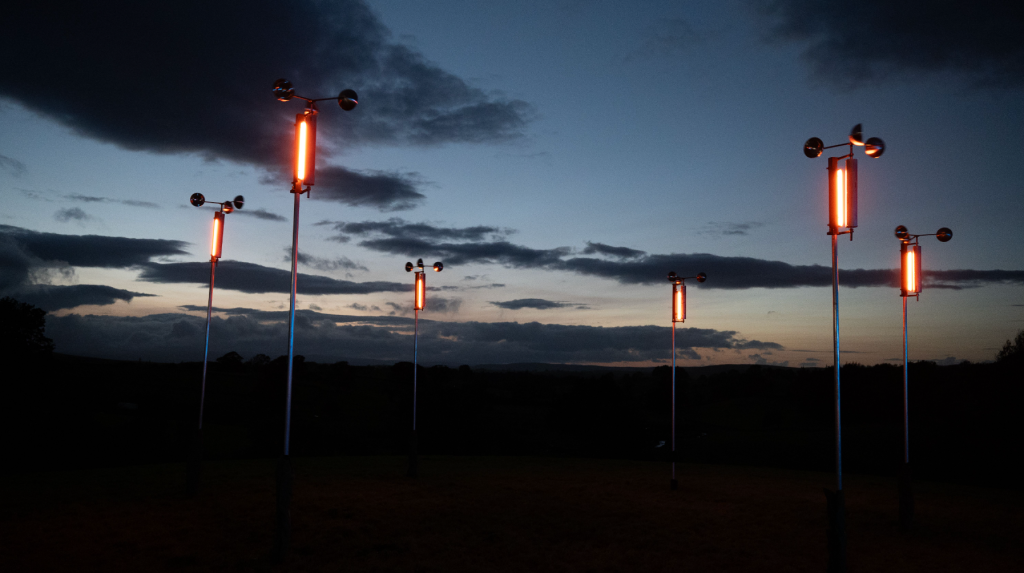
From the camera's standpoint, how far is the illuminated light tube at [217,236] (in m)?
13.8

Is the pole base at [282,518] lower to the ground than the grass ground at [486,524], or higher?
higher

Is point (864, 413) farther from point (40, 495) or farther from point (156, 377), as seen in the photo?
point (156, 377)

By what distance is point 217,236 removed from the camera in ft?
45.4

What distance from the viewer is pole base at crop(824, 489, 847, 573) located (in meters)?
8.02

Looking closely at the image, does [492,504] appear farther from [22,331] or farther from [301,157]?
[22,331]

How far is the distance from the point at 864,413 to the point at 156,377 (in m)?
75.0

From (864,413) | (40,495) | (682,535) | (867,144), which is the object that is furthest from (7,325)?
(864,413)

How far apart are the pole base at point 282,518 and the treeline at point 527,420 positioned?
29491 millimetres

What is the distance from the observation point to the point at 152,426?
36781 mm

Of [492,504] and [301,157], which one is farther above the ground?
[301,157]

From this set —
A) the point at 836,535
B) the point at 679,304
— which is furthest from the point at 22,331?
the point at 836,535

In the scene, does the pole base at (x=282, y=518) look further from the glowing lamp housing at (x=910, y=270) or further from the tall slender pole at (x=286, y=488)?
the glowing lamp housing at (x=910, y=270)

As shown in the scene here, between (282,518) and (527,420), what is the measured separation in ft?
169

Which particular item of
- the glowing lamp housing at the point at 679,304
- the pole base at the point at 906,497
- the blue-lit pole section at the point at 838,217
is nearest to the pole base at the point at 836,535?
the blue-lit pole section at the point at 838,217
